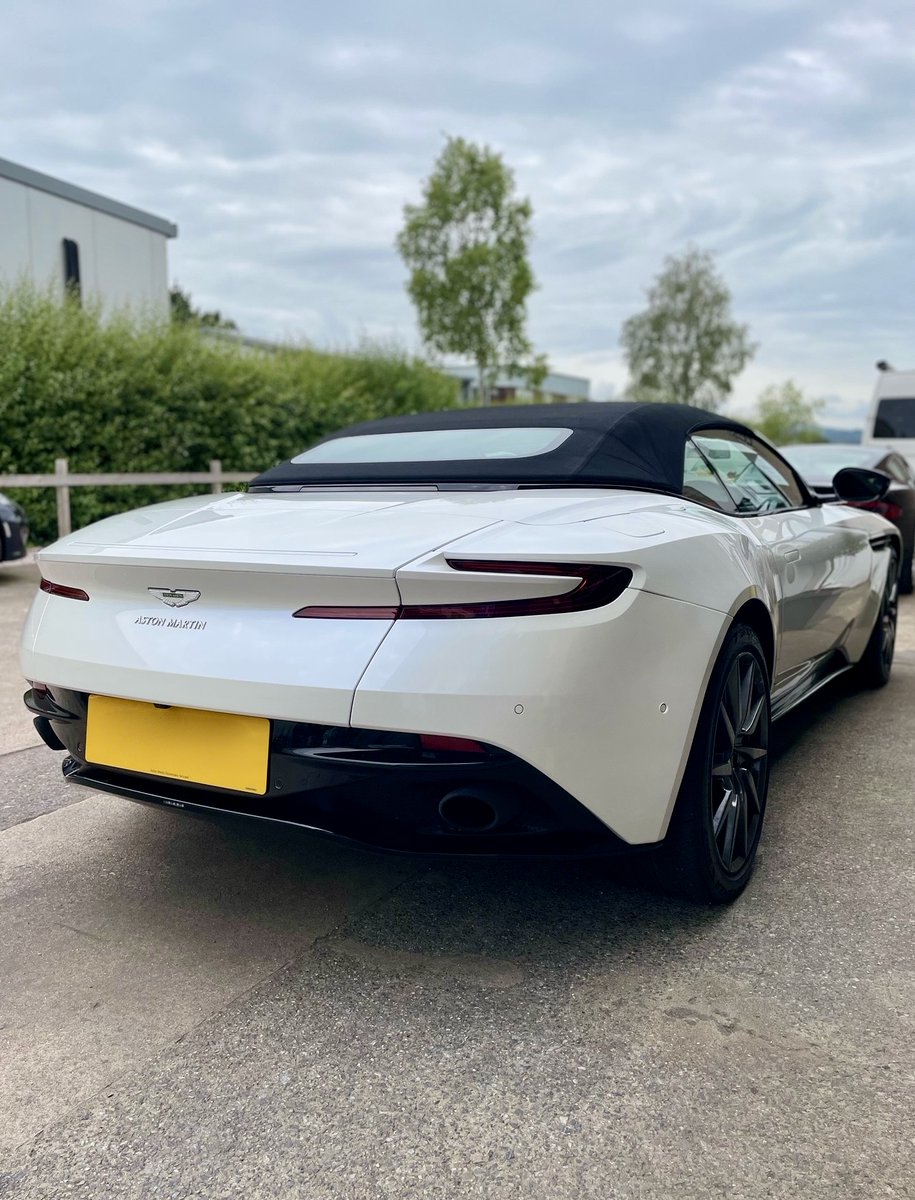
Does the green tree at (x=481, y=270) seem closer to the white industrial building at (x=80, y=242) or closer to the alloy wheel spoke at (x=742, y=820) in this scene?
the white industrial building at (x=80, y=242)

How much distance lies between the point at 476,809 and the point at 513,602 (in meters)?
0.43

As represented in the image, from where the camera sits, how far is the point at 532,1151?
5.62ft

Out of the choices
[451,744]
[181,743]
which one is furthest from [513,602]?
[181,743]

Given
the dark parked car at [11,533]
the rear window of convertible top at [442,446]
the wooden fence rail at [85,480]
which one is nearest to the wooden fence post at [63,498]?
the wooden fence rail at [85,480]

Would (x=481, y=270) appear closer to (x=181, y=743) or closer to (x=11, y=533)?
(x=11, y=533)

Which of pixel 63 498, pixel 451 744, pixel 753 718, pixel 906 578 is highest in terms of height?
pixel 451 744

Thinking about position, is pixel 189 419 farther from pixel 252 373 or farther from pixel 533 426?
pixel 533 426

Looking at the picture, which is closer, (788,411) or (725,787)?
(725,787)

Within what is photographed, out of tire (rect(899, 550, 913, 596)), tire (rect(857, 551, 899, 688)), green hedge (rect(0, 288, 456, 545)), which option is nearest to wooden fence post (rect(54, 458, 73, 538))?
green hedge (rect(0, 288, 456, 545))

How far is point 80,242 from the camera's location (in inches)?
634

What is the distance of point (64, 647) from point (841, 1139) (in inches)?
73.8

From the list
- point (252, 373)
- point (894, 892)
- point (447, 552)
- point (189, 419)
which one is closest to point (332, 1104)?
point (447, 552)

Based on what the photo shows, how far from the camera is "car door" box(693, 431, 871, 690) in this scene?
3.21m

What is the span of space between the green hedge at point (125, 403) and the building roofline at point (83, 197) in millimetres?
3398
